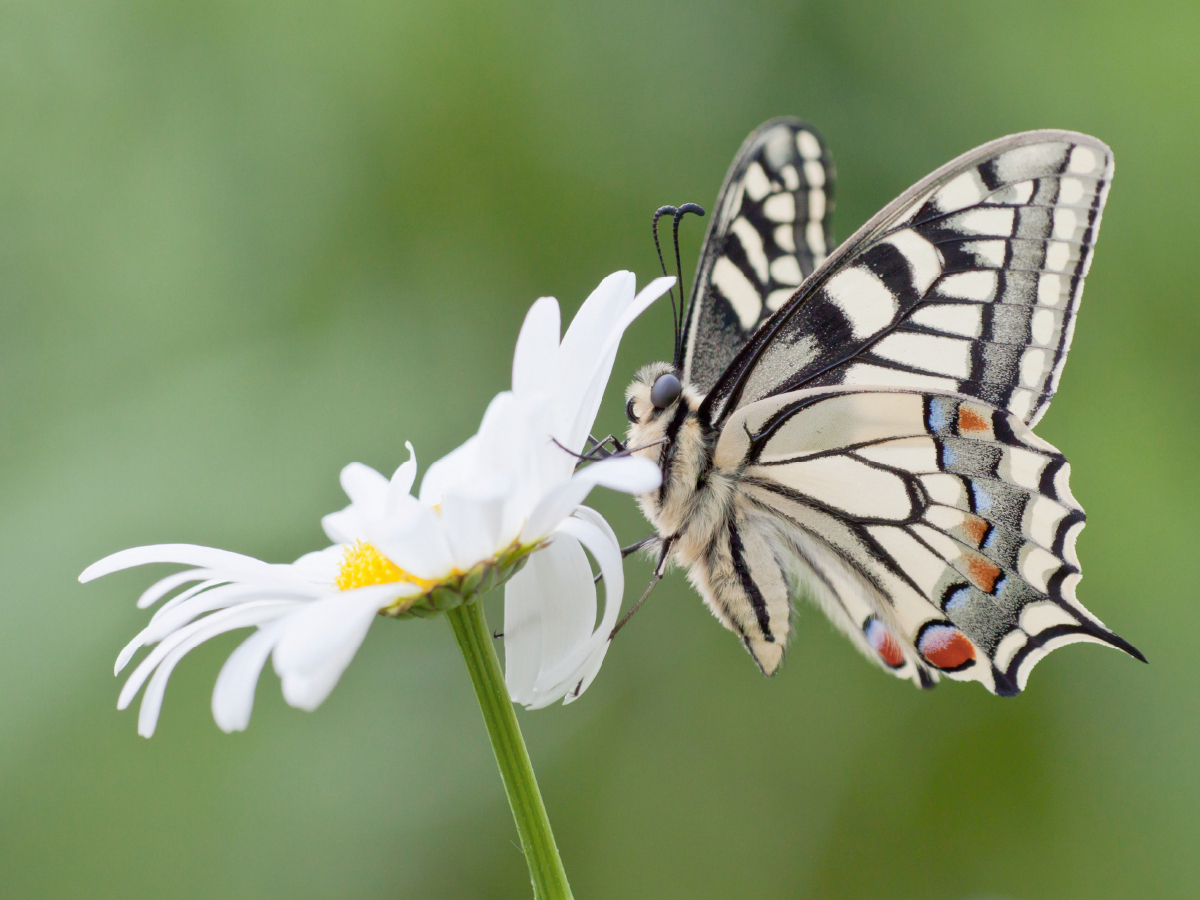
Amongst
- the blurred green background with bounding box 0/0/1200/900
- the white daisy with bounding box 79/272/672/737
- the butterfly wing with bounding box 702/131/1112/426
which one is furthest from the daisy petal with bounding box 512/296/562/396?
the blurred green background with bounding box 0/0/1200/900

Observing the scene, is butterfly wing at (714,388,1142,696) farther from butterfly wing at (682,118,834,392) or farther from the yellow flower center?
the yellow flower center

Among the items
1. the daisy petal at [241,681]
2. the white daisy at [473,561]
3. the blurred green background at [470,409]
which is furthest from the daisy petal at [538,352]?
the blurred green background at [470,409]

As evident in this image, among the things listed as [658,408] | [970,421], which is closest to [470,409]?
[658,408]

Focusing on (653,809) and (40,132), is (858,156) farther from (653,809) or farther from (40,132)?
(40,132)

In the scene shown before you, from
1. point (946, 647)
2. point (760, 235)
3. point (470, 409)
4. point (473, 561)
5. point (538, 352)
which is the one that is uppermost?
point (470, 409)

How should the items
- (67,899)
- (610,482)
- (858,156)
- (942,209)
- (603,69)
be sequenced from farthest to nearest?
1. (603,69)
2. (858,156)
3. (67,899)
4. (942,209)
5. (610,482)

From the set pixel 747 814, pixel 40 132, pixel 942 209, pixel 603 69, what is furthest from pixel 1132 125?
pixel 40 132

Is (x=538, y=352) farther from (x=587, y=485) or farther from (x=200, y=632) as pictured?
(x=200, y=632)
